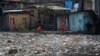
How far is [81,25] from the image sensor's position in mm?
32594

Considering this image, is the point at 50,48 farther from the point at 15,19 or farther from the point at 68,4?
the point at 68,4

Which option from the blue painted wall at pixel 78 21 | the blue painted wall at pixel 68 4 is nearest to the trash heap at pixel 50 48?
the blue painted wall at pixel 78 21

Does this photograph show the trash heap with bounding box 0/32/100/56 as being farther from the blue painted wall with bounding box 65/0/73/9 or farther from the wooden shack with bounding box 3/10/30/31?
the blue painted wall with bounding box 65/0/73/9

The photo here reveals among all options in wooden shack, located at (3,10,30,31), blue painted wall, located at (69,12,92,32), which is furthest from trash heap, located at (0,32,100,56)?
wooden shack, located at (3,10,30,31)

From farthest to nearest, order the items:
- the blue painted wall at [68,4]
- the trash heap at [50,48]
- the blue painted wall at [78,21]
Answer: the blue painted wall at [68,4] < the blue painted wall at [78,21] < the trash heap at [50,48]

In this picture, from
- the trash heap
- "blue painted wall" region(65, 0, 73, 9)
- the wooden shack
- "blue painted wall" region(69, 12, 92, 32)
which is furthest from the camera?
"blue painted wall" region(65, 0, 73, 9)

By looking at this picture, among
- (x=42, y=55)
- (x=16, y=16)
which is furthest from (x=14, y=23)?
(x=42, y=55)

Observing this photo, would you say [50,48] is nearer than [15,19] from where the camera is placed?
Yes

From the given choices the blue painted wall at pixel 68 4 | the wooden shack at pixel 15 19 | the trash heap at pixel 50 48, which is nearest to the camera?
the trash heap at pixel 50 48

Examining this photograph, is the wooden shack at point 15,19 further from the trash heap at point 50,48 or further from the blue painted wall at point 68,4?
the trash heap at point 50,48

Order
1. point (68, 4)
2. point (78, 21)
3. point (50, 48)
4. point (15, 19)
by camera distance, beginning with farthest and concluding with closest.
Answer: point (68, 4), point (15, 19), point (78, 21), point (50, 48)

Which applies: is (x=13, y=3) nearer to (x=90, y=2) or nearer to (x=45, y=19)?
(x=45, y=19)

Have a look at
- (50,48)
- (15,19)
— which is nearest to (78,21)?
(15,19)

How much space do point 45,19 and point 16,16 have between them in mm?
4370
